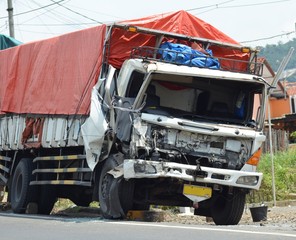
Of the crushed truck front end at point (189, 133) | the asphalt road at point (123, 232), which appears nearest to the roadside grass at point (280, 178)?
the crushed truck front end at point (189, 133)

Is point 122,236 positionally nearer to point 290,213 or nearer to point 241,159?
point 241,159

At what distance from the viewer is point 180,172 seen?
36.4 feet

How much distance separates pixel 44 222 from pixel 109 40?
3.29m

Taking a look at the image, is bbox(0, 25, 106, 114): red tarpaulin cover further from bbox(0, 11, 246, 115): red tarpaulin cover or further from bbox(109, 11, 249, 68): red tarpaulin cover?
bbox(109, 11, 249, 68): red tarpaulin cover

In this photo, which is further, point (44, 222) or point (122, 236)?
point (44, 222)

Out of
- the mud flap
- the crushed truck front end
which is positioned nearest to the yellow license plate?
the crushed truck front end

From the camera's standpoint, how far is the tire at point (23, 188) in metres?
15.1

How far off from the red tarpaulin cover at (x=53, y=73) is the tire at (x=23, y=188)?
1.17 meters

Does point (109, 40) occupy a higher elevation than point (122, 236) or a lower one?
higher

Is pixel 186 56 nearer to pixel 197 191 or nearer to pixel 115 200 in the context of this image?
pixel 197 191

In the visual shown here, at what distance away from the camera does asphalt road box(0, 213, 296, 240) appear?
28.7 feet

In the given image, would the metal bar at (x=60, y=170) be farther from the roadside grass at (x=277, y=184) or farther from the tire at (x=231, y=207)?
the roadside grass at (x=277, y=184)

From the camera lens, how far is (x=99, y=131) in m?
12.0

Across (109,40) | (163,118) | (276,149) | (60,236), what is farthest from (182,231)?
(276,149)
